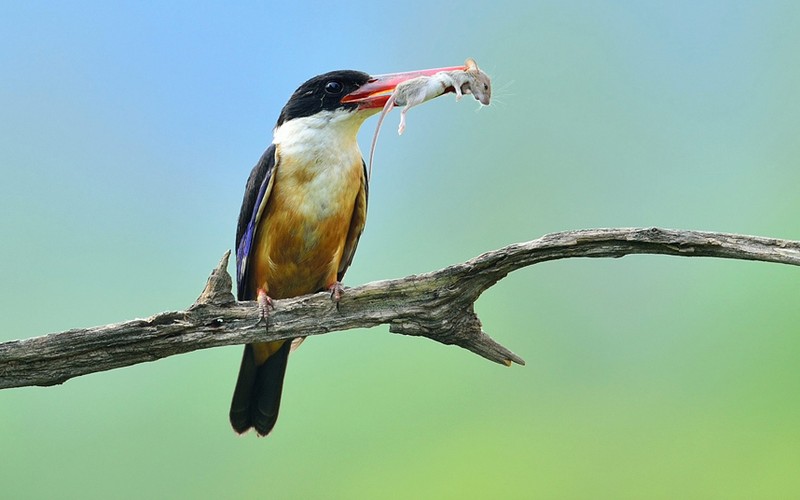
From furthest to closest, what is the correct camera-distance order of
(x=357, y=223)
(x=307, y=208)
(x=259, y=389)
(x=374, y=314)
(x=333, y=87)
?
(x=259, y=389) < (x=357, y=223) < (x=333, y=87) < (x=307, y=208) < (x=374, y=314)

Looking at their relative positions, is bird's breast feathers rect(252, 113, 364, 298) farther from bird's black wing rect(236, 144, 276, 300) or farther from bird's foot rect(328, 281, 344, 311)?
bird's foot rect(328, 281, 344, 311)

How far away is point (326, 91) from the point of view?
11.8 ft

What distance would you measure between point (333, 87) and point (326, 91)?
4 centimetres

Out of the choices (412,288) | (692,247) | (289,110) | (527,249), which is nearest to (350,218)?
(289,110)

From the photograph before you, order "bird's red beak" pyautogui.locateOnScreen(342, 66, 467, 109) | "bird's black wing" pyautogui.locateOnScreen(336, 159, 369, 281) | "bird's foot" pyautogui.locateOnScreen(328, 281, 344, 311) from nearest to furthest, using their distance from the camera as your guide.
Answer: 1. "bird's foot" pyautogui.locateOnScreen(328, 281, 344, 311)
2. "bird's red beak" pyautogui.locateOnScreen(342, 66, 467, 109)
3. "bird's black wing" pyautogui.locateOnScreen(336, 159, 369, 281)

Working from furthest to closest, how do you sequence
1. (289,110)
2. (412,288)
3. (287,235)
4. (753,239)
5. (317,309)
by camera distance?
(289,110) < (287,235) < (317,309) < (412,288) < (753,239)

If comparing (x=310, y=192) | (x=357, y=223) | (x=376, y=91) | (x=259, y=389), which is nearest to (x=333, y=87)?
(x=376, y=91)

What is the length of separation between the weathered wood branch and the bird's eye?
996 mm

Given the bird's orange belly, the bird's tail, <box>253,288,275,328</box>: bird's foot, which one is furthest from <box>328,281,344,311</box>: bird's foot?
the bird's tail

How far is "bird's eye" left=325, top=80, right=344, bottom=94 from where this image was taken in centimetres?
357

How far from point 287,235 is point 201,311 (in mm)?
662

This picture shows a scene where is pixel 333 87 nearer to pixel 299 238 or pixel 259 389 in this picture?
pixel 299 238

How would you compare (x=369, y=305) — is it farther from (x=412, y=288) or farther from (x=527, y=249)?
(x=527, y=249)

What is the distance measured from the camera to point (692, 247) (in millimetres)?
2596
